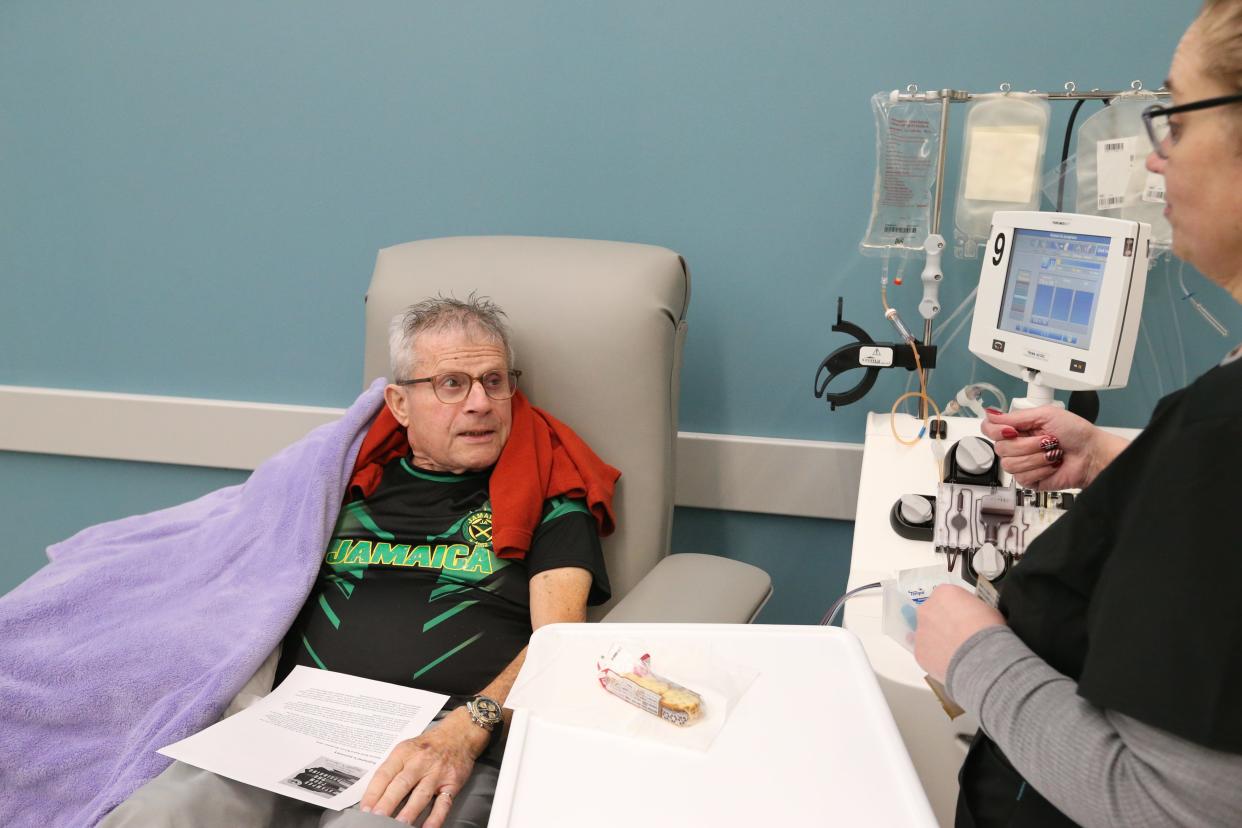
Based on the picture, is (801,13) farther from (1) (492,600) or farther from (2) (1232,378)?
(2) (1232,378)

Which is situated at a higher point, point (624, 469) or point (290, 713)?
point (624, 469)

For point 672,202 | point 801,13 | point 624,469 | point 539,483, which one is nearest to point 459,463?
point 539,483

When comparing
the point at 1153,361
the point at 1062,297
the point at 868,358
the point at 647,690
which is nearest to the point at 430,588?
the point at 647,690

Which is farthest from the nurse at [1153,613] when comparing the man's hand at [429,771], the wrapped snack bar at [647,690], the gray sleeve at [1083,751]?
the man's hand at [429,771]

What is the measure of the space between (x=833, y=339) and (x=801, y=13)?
0.66 m

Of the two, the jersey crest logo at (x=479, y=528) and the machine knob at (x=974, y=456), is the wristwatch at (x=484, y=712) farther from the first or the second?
the machine knob at (x=974, y=456)

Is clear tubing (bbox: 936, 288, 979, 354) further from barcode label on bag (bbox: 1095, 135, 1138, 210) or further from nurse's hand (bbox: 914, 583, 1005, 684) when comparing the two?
nurse's hand (bbox: 914, 583, 1005, 684)

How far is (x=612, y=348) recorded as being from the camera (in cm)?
169

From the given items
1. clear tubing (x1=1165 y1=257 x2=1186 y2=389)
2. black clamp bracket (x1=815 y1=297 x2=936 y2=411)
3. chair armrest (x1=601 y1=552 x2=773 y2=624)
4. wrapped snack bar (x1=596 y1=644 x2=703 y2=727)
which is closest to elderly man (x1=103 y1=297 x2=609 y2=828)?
chair armrest (x1=601 y1=552 x2=773 y2=624)

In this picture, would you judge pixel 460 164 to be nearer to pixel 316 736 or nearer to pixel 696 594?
pixel 696 594

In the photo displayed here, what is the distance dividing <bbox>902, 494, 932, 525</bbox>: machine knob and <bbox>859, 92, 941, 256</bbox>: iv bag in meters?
0.56

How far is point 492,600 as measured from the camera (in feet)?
5.16

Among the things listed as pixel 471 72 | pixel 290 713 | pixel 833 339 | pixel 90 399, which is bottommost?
pixel 290 713

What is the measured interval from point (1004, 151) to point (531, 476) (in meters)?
1.01
